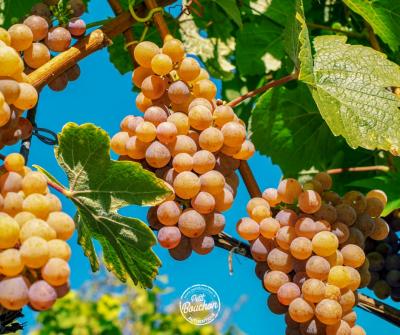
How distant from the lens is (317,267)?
1.01 metres

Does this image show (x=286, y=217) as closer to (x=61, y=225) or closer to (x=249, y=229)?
(x=249, y=229)

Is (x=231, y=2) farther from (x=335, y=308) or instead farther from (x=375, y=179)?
(x=335, y=308)

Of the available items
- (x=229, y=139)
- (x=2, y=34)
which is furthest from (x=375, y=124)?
(x=2, y=34)

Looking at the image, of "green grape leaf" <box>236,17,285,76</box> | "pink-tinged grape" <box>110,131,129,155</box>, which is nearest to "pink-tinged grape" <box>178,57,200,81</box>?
"pink-tinged grape" <box>110,131,129,155</box>

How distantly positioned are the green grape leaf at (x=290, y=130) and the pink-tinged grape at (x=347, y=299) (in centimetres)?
60

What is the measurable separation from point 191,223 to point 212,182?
6 cm

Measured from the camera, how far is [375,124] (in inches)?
41.6

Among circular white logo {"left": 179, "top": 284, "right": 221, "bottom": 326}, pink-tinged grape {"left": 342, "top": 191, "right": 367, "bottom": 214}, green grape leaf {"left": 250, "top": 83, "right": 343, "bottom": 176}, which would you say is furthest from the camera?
green grape leaf {"left": 250, "top": 83, "right": 343, "bottom": 176}

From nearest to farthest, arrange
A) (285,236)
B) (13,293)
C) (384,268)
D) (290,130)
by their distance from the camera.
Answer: (13,293)
(285,236)
(384,268)
(290,130)

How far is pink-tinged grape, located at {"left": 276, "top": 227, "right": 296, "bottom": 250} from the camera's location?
40.8 inches

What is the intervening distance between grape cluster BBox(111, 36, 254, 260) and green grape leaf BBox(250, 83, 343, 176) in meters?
0.54

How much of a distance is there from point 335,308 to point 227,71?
0.90m

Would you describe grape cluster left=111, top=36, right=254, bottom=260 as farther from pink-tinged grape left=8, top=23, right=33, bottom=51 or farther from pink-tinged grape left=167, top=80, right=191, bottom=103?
pink-tinged grape left=8, top=23, right=33, bottom=51

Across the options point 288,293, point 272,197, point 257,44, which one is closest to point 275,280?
point 288,293
